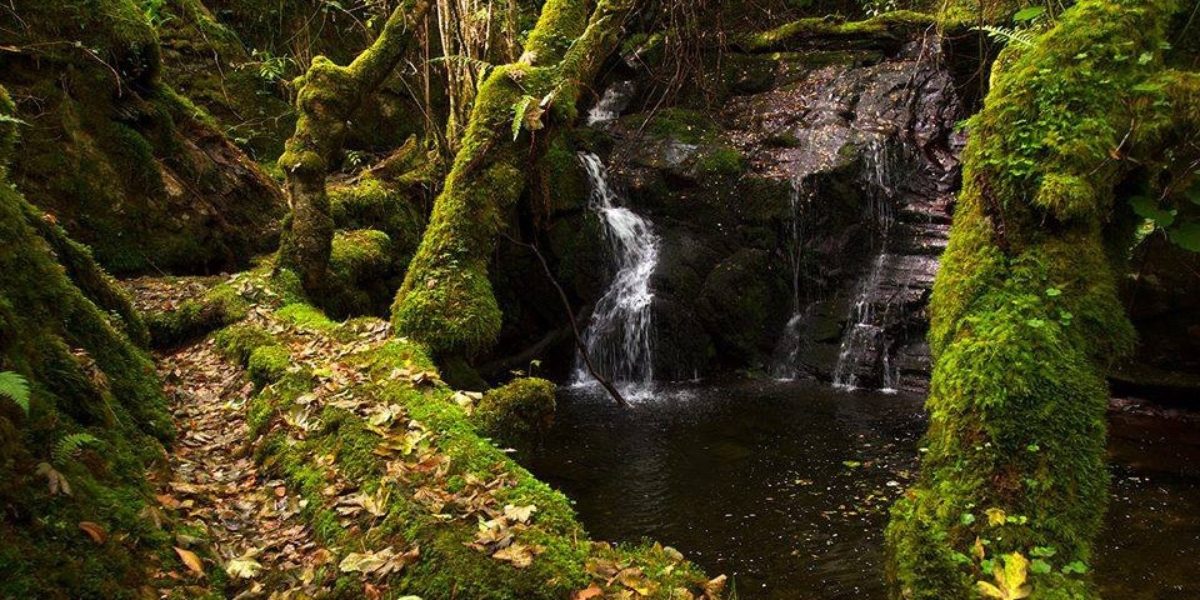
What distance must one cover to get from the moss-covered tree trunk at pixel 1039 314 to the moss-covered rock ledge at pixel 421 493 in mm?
970

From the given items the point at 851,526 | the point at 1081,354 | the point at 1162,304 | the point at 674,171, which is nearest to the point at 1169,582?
the point at 851,526

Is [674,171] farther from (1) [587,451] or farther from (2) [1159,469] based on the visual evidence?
(2) [1159,469]

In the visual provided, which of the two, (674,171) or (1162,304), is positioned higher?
(674,171)

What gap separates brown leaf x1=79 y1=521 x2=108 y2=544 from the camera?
2.02 metres

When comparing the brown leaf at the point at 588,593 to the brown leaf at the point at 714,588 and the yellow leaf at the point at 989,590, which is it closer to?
the brown leaf at the point at 714,588

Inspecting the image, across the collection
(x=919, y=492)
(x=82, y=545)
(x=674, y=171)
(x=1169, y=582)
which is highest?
(x=674, y=171)

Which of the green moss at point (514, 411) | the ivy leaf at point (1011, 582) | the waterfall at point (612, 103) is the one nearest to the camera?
the ivy leaf at point (1011, 582)

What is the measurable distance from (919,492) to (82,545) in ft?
9.58

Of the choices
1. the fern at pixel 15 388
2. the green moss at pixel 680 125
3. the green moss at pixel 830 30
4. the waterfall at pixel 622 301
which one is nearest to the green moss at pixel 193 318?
the fern at pixel 15 388

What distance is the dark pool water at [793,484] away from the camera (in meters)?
5.00

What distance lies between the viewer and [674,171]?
1195 centimetres

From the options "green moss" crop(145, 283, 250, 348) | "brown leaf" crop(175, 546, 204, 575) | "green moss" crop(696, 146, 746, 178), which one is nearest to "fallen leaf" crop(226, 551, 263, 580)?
"brown leaf" crop(175, 546, 204, 575)

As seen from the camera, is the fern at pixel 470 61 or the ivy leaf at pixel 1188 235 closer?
the ivy leaf at pixel 1188 235

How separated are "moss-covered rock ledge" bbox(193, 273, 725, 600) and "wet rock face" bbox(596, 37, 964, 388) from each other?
24.3 ft
